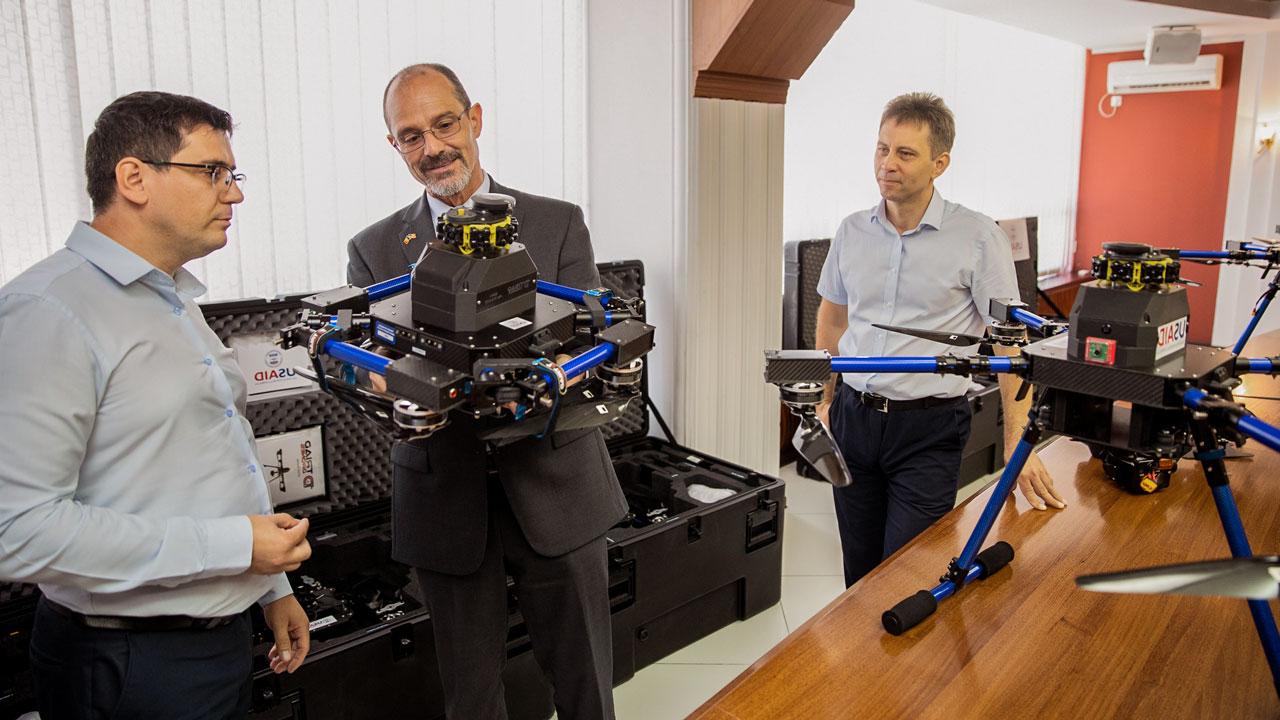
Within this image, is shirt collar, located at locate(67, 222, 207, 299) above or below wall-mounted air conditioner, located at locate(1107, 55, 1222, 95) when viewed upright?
below

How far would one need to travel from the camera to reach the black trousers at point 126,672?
1.40 metres

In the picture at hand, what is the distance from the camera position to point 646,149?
3.66 meters

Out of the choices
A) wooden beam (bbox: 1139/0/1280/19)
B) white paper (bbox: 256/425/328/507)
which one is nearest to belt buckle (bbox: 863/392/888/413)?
white paper (bbox: 256/425/328/507)

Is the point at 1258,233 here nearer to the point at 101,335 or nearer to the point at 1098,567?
the point at 1098,567

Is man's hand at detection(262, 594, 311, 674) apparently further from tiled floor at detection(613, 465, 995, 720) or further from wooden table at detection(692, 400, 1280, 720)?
tiled floor at detection(613, 465, 995, 720)

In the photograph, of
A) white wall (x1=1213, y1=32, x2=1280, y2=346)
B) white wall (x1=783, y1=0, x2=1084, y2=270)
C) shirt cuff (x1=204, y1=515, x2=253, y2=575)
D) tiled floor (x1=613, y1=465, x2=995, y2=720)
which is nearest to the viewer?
shirt cuff (x1=204, y1=515, x2=253, y2=575)

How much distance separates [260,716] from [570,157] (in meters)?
2.45

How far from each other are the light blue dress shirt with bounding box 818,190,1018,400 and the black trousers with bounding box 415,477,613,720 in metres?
1.03

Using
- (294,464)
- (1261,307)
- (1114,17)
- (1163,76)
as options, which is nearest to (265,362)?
(294,464)

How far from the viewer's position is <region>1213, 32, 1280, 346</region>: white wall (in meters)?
7.61

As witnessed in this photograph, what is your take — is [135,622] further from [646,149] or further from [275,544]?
[646,149]

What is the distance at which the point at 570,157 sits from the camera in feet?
12.3

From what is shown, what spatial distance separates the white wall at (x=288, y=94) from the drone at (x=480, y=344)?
1.55 meters

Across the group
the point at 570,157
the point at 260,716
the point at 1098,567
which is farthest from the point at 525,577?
the point at 570,157
